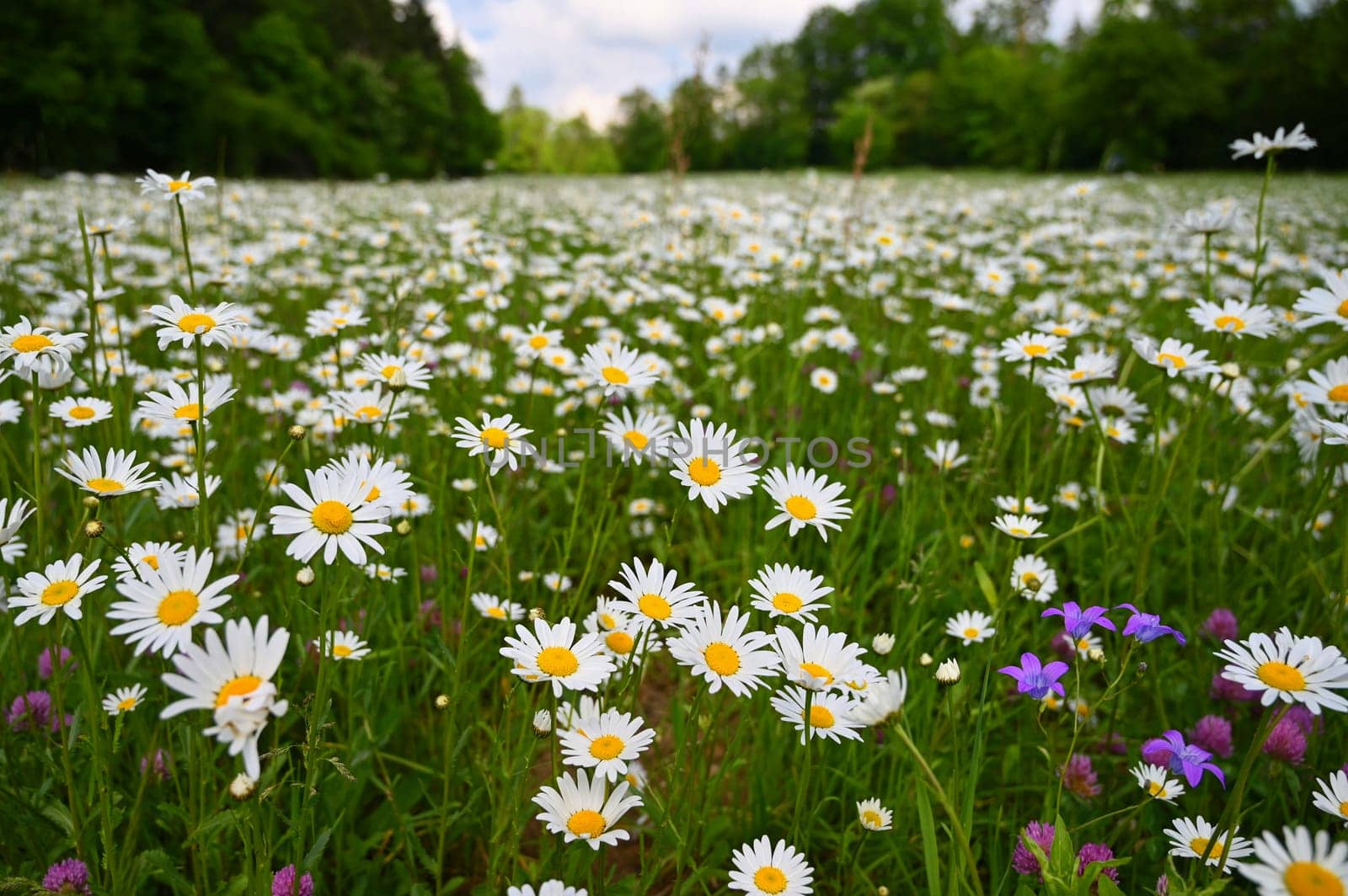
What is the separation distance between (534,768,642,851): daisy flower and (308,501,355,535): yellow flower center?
16.3 inches

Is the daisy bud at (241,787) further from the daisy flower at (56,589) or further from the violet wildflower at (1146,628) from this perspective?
the violet wildflower at (1146,628)

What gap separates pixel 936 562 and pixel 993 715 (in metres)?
0.42

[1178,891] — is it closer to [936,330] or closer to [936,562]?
[936,562]

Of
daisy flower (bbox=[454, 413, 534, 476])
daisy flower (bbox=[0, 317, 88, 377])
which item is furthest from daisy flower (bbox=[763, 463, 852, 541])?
daisy flower (bbox=[0, 317, 88, 377])

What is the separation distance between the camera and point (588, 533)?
2199 millimetres

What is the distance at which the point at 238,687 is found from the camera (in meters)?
0.71

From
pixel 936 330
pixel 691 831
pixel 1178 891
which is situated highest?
pixel 936 330

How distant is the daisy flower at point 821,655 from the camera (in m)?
0.98

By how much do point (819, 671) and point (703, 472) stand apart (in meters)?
0.34

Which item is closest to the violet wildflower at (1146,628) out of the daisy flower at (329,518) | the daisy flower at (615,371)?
the daisy flower at (615,371)

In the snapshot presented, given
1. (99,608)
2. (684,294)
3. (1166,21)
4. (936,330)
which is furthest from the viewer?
(1166,21)

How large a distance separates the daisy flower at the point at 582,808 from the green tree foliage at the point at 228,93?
26.1 ft

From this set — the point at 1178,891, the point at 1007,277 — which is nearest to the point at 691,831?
the point at 1178,891

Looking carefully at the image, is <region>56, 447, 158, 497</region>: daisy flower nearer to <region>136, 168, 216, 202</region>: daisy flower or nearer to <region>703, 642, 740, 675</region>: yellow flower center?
<region>136, 168, 216, 202</region>: daisy flower
